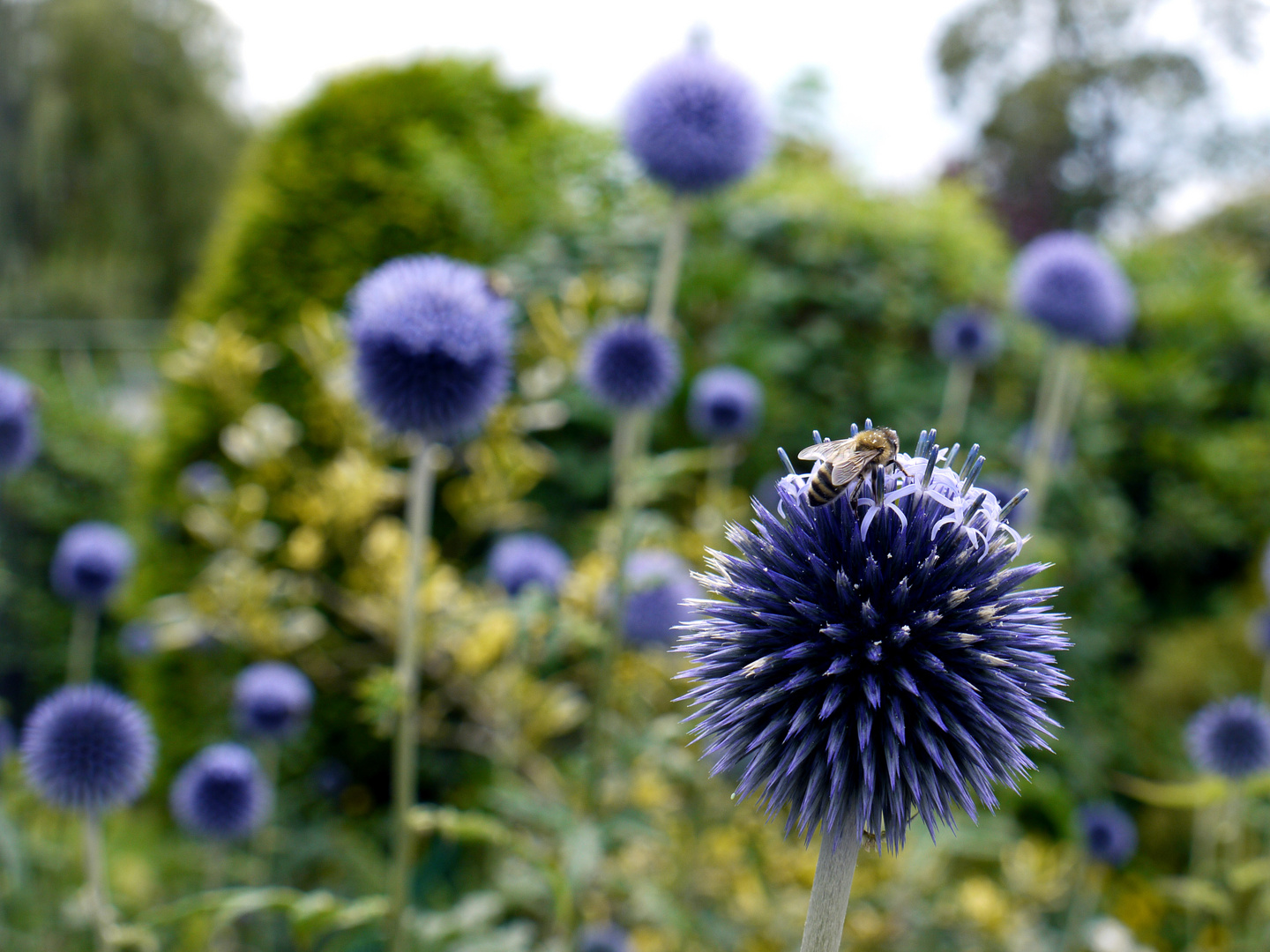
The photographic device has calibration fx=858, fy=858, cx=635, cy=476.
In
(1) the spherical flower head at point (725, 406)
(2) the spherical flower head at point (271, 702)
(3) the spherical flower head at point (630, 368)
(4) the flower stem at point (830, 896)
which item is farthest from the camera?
(1) the spherical flower head at point (725, 406)

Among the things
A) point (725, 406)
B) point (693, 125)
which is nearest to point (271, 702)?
point (725, 406)

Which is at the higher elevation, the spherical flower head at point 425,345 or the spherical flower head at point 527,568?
the spherical flower head at point 425,345

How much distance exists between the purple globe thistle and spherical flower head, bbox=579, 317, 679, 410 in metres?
1.73

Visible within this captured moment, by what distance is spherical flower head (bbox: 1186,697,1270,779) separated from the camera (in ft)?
8.21

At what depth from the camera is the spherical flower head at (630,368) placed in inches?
89.8

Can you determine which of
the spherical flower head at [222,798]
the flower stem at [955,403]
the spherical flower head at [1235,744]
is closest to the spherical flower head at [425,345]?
the spherical flower head at [222,798]

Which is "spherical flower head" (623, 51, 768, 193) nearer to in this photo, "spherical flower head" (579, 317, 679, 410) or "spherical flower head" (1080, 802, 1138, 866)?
"spherical flower head" (579, 317, 679, 410)

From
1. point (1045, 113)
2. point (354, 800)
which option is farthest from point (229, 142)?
point (354, 800)

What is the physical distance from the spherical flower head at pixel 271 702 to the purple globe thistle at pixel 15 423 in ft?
3.15

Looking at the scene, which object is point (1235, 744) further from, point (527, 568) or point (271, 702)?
point (271, 702)

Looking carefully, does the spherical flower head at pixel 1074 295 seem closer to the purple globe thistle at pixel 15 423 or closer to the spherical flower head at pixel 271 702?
the spherical flower head at pixel 271 702

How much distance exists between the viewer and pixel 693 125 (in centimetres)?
240

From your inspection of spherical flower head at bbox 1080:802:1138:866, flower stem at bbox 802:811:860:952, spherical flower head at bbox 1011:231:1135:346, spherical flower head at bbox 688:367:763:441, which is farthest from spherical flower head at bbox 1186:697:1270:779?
flower stem at bbox 802:811:860:952

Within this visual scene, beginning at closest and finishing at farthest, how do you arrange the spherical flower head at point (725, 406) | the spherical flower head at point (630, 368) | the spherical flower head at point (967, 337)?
the spherical flower head at point (630, 368), the spherical flower head at point (725, 406), the spherical flower head at point (967, 337)
